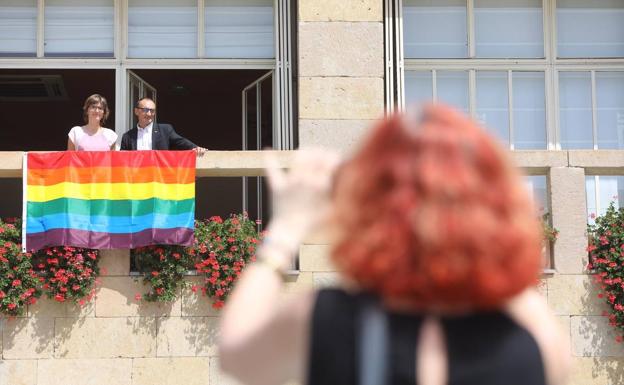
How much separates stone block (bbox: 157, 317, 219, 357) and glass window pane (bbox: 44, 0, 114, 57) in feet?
12.8

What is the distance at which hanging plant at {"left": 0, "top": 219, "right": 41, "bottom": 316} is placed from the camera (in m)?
7.85

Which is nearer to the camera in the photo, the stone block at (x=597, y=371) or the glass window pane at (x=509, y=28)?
the stone block at (x=597, y=371)

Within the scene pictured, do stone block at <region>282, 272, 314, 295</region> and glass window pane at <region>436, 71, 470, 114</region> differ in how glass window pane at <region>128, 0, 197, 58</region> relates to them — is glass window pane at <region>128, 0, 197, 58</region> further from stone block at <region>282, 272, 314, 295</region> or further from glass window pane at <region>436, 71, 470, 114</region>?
stone block at <region>282, 272, 314, 295</region>

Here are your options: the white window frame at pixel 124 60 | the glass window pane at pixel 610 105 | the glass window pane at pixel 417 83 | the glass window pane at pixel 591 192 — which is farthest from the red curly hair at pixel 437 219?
the glass window pane at pixel 610 105

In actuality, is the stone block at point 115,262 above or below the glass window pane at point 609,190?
below

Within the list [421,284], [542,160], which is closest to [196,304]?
[542,160]

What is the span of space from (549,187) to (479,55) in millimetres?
2757

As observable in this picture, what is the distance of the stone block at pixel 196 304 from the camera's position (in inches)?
319

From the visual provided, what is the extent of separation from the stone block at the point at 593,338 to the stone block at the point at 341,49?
304 centimetres

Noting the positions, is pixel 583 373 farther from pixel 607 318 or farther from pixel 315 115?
pixel 315 115

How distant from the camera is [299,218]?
1.96 m

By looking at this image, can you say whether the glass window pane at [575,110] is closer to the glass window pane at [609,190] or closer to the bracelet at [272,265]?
the glass window pane at [609,190]

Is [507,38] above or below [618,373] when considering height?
above

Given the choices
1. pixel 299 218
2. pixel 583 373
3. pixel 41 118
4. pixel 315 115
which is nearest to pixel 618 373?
pixel 583 373
